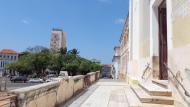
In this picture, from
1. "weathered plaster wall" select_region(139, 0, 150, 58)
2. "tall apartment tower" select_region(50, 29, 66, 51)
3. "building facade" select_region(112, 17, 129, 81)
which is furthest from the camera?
"tall apartment tower" select_region(50, 29, 66, 51)

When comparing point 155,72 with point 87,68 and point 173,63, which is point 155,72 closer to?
point 173,63

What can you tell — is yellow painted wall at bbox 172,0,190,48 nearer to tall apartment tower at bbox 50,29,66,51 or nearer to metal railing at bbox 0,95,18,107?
metal railing at bbox 0,95,18,107

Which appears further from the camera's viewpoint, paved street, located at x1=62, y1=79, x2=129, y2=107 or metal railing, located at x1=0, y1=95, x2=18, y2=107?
paved street, located at x1=62, y1=79, x2=129, y2=107

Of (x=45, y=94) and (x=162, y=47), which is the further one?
(x=162, y=47)

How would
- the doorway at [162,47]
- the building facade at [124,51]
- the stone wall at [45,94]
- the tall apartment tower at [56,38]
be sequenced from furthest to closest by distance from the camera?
the tall apartment tower at [56,38]
the building facade at [124,51]
the doorway at [162,47]
the stone wall at [45,94]

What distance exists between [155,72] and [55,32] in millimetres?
94460

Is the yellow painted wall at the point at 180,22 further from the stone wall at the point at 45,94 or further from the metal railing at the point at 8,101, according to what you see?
the metal railing at the point at 8,101

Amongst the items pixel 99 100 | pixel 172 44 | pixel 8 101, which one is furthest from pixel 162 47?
pixel 8 101

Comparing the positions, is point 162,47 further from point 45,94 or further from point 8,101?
point 8,101

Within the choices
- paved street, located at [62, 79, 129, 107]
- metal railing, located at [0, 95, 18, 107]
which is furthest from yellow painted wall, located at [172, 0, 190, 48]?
metal railing, located at [0, 95, 18, 107]

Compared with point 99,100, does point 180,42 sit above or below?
above

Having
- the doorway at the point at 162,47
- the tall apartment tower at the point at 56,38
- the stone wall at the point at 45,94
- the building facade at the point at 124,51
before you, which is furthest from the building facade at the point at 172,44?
the tall apartment tower at the point at 56,38

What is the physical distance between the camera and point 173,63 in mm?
6754

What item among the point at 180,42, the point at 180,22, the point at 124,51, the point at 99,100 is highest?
the point at 124,51
